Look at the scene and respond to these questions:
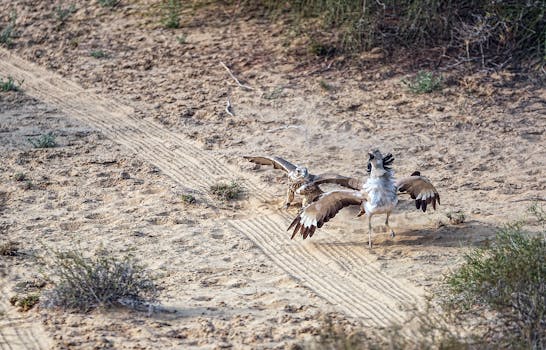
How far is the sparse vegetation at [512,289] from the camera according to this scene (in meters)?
6.20

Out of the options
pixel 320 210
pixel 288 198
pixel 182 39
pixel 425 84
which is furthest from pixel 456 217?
pixel 182 39

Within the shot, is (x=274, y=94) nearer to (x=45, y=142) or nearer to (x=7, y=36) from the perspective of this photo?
(x=45, y=142)

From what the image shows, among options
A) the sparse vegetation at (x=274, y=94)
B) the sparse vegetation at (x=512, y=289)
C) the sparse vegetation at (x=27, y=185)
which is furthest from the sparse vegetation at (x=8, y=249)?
the sparse vegetation at (x=274, y=94)

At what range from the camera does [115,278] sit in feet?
22.7

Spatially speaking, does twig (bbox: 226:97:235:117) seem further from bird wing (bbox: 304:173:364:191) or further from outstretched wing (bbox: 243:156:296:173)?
bird wing (bbox: 304:173:364:191)

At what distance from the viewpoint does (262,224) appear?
340 inches

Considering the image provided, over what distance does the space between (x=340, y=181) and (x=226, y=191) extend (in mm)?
1167

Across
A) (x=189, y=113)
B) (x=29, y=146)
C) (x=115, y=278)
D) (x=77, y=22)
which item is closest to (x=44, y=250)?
(x=115, y=278)

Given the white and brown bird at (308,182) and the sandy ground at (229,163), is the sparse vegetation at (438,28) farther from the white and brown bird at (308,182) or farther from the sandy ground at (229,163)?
the white and brown bird at (308,182)

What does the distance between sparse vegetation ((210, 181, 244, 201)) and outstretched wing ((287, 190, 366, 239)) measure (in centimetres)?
123

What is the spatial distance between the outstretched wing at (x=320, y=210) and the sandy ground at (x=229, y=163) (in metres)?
0.22

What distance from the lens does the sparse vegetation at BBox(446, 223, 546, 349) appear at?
20.3 ft

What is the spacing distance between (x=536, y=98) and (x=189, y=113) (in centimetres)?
383

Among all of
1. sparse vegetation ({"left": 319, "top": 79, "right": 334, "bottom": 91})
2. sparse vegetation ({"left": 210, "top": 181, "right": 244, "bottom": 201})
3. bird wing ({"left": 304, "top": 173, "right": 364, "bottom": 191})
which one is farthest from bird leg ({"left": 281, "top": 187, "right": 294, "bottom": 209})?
sparse vegetation ({"left": 319, "top": 79, "right": 334, "bottom": 91})
